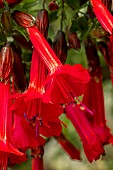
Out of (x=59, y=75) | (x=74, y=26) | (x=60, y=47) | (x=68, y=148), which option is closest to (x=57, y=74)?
(x=59, y=75)

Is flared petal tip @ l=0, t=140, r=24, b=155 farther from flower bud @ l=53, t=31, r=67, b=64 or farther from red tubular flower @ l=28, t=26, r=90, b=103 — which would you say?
flower bud @ l=53, t=31, r=67, b=64

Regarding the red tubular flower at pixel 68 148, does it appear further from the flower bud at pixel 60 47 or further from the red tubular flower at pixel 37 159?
the flower bud at pixel 60 47

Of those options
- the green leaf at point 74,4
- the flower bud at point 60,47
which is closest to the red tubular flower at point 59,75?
the flower bud at point 60,47

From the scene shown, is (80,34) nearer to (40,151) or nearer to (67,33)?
(67,33)

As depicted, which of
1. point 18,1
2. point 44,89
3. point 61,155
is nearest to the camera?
point 44,89

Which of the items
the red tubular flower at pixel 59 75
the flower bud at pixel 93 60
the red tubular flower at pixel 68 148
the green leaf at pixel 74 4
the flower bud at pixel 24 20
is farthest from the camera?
the red tubular flower at pixel 68 148

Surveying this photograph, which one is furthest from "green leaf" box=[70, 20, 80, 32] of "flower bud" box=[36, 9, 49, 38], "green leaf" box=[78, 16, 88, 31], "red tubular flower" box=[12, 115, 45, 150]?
"red tubular flower" box=[12, 115, 45, 150]

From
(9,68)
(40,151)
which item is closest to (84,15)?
(9,68)
